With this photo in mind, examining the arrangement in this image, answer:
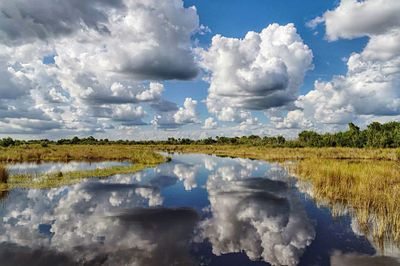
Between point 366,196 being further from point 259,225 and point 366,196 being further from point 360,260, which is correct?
point 360,260

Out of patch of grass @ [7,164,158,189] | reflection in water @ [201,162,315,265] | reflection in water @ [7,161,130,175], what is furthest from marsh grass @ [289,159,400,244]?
reflection in water @ [7,161,130,175]

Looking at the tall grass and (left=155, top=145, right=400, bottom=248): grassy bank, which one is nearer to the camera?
(left=155, top=145, right=400, bottom=248): grassy bank

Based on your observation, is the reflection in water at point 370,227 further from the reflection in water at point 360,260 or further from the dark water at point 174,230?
the reflection in water at point 360,260

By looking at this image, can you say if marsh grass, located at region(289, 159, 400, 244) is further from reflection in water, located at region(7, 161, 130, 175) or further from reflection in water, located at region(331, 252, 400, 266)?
reflection in water, located at region(7, 161, 130, 175)

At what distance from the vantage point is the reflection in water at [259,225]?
37.1 feet

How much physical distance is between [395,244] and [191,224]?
25.4ft

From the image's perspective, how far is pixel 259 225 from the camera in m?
14.6

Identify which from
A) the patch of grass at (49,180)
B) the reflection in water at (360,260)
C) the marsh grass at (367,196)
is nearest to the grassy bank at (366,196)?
the marsh grass at (367,196)

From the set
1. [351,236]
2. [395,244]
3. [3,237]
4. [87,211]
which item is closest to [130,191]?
[87,211]

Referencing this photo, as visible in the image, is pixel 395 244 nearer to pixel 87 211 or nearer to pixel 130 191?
pixel 87 211

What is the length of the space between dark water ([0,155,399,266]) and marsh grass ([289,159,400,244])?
0.77m

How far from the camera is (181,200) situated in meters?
19.9

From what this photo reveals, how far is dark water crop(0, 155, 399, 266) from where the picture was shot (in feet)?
34.1

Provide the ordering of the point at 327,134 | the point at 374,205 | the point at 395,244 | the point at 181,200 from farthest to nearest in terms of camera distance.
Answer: the point at 327,134 < the point at 181,200 < the point at 374,205 < the point at 395,244
